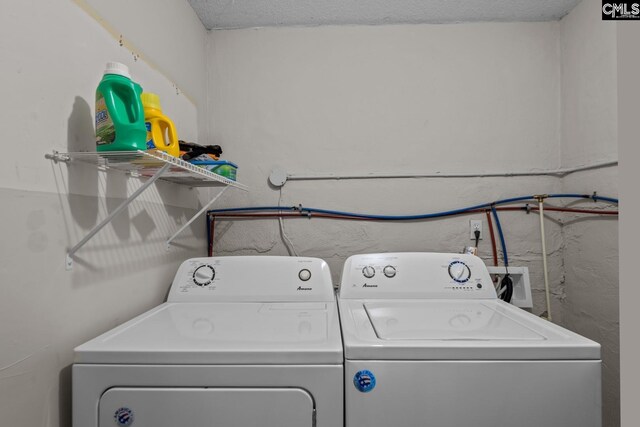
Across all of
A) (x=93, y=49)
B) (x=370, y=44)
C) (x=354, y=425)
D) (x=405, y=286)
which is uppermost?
(x=370, y=44)

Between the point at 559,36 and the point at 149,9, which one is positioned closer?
the point at 149,9

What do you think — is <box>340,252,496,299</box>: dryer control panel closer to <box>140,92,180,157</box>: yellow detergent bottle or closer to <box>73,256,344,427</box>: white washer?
<box>73,256,344,427</box>: white washer

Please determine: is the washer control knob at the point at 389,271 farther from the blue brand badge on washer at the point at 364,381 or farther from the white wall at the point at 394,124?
the blue brand badge on washer at the point at 364,381

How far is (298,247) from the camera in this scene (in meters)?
2.01

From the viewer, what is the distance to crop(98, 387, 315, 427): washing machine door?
0.85m

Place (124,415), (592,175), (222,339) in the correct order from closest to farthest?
(124,415) < (222,339) < (592,175)

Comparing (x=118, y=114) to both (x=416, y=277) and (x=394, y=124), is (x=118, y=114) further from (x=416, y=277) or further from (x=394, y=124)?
(x=394, y=124)

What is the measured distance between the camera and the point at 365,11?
6.16ft

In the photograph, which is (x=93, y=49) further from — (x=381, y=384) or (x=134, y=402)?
(x=381, y=384)

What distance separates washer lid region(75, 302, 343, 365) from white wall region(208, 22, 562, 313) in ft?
2.69

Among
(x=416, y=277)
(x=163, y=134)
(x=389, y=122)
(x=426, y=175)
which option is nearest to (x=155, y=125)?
(x=163, y=134)

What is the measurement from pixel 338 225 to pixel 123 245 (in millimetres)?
1177

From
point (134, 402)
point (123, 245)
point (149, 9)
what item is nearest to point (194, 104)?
point (149, 9)

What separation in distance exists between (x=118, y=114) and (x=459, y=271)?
1.50m
